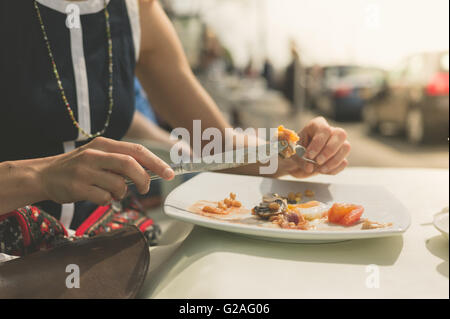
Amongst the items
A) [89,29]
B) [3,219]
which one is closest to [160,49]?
[89,29]

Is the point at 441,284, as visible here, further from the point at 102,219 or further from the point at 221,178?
the point at 102,219

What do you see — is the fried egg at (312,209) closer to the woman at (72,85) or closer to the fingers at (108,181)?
the woman at (72,85)

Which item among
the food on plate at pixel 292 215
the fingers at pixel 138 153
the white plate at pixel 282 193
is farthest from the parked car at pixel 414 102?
the fingers at pixel 138 153

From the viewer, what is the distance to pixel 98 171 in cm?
92

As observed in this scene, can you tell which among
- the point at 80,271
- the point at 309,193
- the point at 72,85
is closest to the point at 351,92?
the point at 309,193

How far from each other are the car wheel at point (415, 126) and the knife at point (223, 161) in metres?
6.91

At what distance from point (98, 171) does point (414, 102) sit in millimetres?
7826

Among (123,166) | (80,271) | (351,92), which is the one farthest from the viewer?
(351,92)

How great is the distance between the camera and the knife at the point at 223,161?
1.04 meters

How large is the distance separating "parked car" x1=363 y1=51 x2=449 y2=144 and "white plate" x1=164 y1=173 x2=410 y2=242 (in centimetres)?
522

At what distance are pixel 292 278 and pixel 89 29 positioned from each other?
101 cm

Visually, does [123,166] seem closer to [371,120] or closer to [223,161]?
[223,161]
